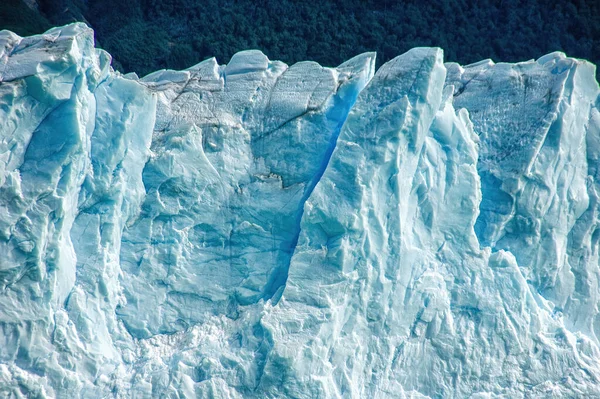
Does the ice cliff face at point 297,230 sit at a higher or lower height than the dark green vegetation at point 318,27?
lower

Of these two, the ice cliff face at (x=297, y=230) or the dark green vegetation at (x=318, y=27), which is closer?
the ice cliff face at (x=297, y=230)

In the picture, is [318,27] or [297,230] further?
[318,27]

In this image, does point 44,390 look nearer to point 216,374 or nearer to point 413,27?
point 216,374

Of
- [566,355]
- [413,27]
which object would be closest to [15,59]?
[566,355]

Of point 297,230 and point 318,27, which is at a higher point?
point 318,27
